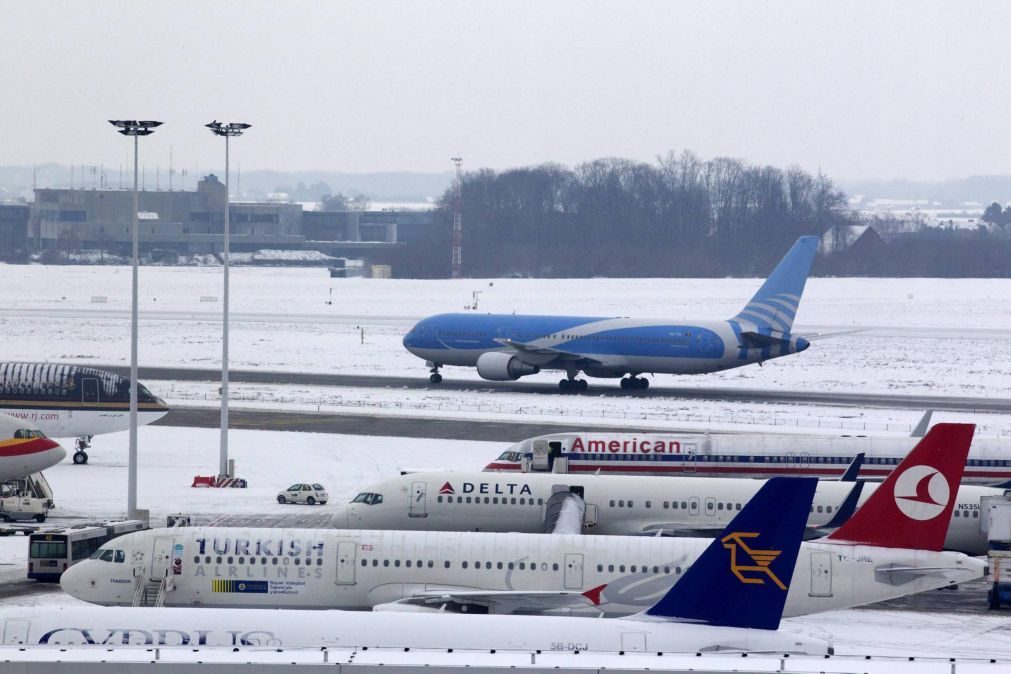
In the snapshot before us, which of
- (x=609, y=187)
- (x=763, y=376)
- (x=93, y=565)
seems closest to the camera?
(x=93, y=565)

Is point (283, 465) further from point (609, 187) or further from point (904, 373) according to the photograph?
point (609, 187)

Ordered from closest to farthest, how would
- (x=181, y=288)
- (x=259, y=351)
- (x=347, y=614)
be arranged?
(x=347, y=614) < (x=259, y=351) < (x=181, y=288)

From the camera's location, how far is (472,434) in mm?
58938

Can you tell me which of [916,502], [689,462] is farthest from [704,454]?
[916,502]

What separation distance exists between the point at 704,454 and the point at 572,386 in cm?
3150

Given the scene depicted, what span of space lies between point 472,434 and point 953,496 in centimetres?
3209

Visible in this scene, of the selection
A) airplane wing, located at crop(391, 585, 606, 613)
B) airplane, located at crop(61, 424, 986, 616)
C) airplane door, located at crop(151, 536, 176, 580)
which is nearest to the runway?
airplane, located at crop(61, 424, 986, 616)

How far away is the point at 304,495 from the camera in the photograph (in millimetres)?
45094

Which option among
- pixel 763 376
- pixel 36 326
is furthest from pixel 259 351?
pixel 763 376

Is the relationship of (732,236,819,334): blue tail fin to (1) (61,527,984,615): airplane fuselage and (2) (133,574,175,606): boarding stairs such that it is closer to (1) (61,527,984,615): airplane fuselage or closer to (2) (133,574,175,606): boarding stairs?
(1) (61,527,984,615): airplane fuselage

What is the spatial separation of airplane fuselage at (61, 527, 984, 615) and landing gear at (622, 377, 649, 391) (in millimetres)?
48539

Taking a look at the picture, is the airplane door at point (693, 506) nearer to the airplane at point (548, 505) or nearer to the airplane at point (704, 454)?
the airplane at point (548, 505)

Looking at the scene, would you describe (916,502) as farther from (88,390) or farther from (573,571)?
(88,390)

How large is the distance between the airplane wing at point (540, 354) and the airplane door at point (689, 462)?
104ft
